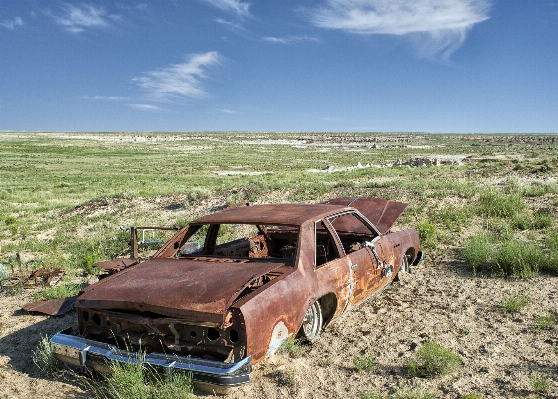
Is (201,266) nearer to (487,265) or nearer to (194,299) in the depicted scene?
(194,299)

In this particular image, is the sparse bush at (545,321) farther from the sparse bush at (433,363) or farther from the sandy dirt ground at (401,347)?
the sparse bush at (433,363)

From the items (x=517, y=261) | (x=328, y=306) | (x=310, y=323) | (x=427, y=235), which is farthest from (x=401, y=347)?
(x=427, y=235)

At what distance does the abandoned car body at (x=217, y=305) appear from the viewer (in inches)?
128

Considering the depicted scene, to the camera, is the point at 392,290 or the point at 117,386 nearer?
the point at 117,386

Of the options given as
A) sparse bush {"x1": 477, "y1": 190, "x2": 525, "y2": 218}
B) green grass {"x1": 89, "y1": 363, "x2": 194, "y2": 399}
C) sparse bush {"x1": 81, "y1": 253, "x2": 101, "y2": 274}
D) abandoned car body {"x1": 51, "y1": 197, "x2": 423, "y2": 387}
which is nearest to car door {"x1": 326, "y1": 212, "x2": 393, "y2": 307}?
abandoned car body {"x1": 51, "y1": 197, "x2": 423, "y2": 387}

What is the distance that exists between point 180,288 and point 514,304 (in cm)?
361

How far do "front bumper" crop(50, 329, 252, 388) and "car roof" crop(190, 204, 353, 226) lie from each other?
1.66 metres

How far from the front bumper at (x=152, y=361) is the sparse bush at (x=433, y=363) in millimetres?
1431

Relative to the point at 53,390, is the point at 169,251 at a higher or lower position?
higher

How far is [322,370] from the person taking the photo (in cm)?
384

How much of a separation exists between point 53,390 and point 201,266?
1.51m

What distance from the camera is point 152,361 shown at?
3.21 meters

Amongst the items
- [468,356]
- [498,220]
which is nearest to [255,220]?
[468,356]

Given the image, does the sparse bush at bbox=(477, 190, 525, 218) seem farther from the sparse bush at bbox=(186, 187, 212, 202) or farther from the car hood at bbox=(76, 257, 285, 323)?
the sparse bush at bbox=(186, 187, 212, 202)
